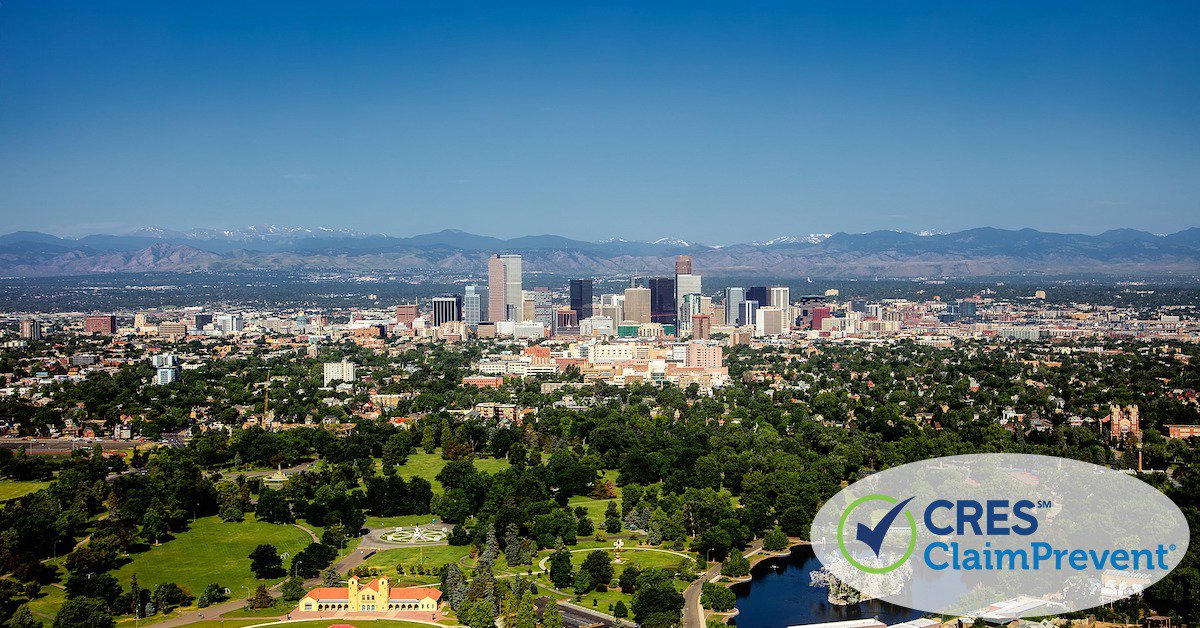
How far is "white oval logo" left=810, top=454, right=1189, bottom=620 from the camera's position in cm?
1426

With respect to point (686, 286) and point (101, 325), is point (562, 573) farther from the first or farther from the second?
point (686, 286)

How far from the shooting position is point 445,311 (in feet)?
207

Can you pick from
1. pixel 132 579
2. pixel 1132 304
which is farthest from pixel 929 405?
pixel 1132 304

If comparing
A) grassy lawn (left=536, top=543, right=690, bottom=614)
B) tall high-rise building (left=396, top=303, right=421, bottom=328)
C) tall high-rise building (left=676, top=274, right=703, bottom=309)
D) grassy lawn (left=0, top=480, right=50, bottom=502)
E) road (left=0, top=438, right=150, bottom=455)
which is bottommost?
Result: grassy lawn (left=536, top=543, right=690, bottom=614)

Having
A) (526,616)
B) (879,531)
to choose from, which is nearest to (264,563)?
(526,616)

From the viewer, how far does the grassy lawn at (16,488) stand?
20656 mm

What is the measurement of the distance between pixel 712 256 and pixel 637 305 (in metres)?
109

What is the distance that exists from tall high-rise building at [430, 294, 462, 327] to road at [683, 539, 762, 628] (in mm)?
46340

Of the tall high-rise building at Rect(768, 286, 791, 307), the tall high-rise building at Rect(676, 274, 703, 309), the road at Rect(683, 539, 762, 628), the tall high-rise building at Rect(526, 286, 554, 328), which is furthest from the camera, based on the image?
the tall high-rise building at Rect(768, 286, 791, 307)

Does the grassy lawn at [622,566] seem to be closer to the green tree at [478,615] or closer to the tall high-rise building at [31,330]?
the green tree at [478,615]

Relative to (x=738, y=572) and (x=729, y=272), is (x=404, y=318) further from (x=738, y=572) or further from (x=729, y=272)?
(x=729, y=272)

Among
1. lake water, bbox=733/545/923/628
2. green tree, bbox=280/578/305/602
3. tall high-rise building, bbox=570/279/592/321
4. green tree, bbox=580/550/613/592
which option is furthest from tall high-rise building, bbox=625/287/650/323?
green tree, bbox=280/578/305/602

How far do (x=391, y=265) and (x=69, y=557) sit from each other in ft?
459

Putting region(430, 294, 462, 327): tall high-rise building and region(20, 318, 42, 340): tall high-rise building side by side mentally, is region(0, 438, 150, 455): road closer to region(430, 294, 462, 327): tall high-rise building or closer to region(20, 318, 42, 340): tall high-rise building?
region(20, 318, 42, 340): tall high-rise building
